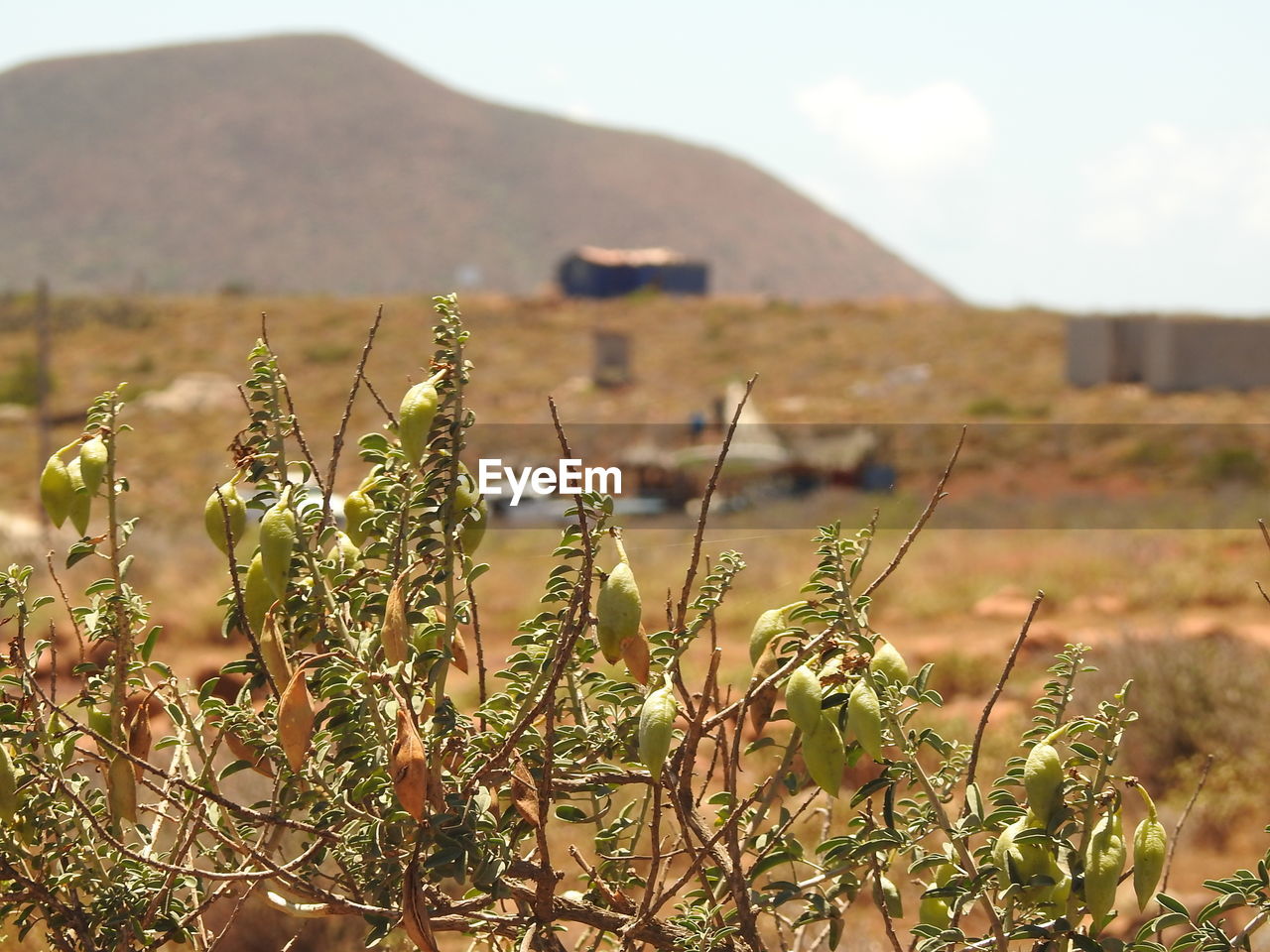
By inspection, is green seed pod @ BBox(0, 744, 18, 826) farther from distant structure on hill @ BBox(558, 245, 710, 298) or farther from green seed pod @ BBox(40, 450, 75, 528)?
distant structure on hill @ BBox(558, 245, 710, 298)

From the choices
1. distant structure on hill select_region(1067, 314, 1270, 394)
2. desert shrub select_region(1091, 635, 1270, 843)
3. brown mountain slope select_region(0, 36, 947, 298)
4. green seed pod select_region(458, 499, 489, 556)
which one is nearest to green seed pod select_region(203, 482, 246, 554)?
green seed pod select_region(458, 499, 489, 556)

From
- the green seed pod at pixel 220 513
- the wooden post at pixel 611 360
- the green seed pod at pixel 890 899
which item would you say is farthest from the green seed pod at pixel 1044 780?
the wooden post at pixel 611 360

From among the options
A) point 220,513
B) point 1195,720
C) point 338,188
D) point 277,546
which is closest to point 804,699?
point 277,546

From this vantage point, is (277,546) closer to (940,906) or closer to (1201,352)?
(940,906)

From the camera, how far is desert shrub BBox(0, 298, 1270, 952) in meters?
1.29

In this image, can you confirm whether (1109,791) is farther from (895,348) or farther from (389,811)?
(895,348)

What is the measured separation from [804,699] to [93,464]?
0.70m

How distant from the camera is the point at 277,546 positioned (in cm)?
131

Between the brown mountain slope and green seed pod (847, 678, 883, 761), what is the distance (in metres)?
78.3

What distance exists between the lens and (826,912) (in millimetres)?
1378

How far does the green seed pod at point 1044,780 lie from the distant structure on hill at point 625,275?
4811cm

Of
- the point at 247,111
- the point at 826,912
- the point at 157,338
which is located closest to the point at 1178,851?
the point at 826,912

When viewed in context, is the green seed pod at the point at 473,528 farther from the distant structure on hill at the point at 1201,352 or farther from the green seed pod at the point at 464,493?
the distant structure on hill at the point at 1201,352

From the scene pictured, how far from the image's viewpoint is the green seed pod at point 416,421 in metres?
1.29
